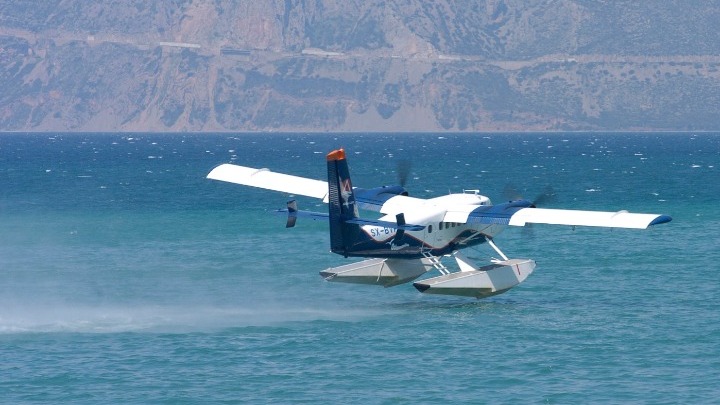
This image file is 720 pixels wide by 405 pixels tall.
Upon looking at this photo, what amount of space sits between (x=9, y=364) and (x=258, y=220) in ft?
136

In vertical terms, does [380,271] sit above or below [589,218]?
below

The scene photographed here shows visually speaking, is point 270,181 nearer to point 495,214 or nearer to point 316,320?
point 316,320

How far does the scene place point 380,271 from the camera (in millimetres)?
47375

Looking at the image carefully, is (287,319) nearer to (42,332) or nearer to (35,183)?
(42,332)

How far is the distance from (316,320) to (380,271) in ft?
15.7

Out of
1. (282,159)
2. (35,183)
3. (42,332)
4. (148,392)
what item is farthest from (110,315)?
(282,159)

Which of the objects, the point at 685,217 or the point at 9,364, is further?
the point at 685,217

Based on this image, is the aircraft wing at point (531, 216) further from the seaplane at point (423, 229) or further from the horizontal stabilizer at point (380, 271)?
the horizontal stabilizer at point (380, 271)

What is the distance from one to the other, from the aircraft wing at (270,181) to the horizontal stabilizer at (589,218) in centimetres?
895

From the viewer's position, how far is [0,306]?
149 feet

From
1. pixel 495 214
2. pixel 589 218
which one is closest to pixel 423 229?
pixel 495 214

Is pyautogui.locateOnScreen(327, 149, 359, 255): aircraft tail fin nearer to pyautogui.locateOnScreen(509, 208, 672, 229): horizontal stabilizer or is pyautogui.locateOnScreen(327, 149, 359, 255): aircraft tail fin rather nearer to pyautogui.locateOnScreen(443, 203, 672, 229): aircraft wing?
pyautogui.locateOnScreen(443, 203, 672, 229): aircraft wing

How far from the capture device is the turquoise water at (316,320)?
34469mm

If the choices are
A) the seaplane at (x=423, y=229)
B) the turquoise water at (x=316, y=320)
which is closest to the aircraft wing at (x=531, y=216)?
the seaplane at (x=423, y=229)
